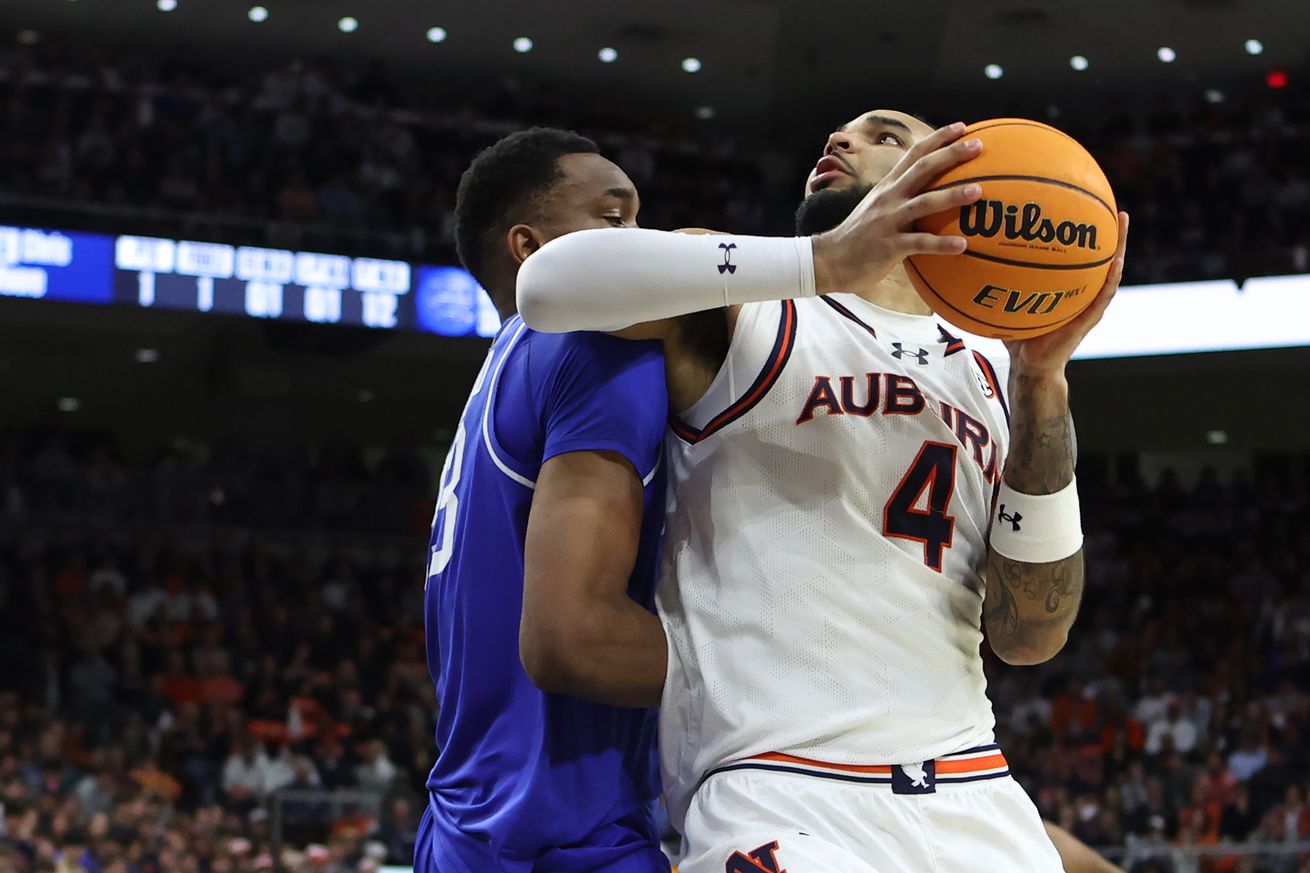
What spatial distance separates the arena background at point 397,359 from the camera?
12.4 m

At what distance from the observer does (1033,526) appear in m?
2.68

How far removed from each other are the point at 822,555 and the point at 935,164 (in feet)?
2.07

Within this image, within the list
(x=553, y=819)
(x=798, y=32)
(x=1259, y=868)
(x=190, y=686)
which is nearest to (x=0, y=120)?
(x=190, y=686)

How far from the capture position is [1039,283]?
241 cm

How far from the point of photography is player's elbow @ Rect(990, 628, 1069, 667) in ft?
9.04

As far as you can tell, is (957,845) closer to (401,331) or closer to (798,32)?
(401,331)

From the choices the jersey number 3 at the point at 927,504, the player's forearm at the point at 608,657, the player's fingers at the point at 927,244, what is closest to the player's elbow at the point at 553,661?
the player's forearm at the point at 608,657

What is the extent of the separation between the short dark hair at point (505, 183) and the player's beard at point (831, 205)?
1.30ft

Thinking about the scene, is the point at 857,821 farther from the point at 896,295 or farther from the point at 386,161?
the point at 386,161

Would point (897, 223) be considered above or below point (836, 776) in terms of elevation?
above

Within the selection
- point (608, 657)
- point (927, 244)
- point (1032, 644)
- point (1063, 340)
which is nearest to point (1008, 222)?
point (927, 244)

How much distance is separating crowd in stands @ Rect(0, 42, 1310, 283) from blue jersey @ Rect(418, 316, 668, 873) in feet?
41.6

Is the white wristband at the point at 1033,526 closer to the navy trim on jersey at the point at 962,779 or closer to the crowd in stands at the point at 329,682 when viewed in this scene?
the navy trim on jersey at the point at 962,779

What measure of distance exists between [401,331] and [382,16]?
3.66 metres
